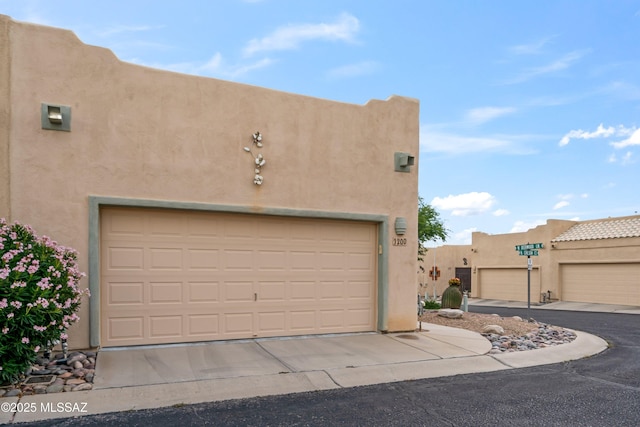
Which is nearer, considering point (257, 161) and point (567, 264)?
point (257, 161)

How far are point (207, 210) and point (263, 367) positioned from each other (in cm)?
312

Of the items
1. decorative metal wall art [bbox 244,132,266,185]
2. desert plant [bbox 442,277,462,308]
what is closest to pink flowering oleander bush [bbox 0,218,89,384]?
decorative metal wall art [bbox 244,132,266,185]

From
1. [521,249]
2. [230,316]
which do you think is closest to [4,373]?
[230,316]

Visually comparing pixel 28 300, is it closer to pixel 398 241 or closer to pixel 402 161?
pixel 398 241

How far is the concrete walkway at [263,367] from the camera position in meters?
5.78

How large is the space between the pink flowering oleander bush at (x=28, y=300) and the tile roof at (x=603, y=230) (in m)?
25.7

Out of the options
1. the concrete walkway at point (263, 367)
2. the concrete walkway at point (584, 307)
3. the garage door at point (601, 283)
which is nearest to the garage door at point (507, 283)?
the concrete walkway at point (584, 307)

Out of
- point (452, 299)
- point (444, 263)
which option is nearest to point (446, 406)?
point (452, 299)

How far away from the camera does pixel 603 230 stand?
2600 centimetres

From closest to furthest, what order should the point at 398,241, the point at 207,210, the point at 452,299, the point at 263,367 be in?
the point at 263,367 → the point at 207,210 → the point at 398,241 → the point at 452,299

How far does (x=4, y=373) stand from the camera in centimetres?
587

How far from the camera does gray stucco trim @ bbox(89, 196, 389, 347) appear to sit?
7.90 m

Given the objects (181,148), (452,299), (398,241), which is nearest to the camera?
(181,148)

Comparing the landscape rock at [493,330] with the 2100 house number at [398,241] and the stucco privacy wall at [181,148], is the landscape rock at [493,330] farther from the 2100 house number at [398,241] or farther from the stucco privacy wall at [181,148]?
the 2100 house number at [398,241]
